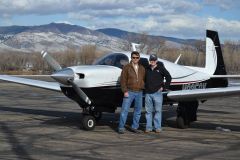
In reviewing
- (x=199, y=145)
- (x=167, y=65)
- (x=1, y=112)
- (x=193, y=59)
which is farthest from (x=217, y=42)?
(x=193, y=59)

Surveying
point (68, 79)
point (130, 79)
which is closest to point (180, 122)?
point (130, 79)

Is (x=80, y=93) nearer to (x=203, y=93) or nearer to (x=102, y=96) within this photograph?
(x=102, y=96)

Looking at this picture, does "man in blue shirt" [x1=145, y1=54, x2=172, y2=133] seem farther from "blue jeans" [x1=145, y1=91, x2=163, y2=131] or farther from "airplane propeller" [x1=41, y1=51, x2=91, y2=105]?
"airplane propeller" [x1=41, y1=51, x2=91, y2=105]

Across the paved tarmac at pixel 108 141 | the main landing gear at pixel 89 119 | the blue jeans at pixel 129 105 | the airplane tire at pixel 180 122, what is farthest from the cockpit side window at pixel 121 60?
the airplane tire at pixel 180 122

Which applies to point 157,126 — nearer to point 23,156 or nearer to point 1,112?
point 23,156

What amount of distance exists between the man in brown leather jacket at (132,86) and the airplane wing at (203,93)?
920 mm

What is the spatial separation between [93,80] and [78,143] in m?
2.04

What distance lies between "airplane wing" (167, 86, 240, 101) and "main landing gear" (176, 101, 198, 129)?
67cm

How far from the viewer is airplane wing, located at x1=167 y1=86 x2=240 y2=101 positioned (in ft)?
34.3

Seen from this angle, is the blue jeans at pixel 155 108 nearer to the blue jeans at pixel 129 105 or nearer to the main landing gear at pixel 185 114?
the blue jeans at pixel 129 105

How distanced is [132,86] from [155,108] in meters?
0.81

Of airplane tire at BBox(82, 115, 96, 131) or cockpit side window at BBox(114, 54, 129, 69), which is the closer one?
airplane tire at BBox(82, 115, 96, 131)

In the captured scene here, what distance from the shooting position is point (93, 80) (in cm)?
1032

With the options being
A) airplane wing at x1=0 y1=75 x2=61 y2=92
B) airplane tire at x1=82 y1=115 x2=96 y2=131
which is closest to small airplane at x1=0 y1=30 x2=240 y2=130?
airplane tire at x1=82 y1=115 x2=96 y2=131
